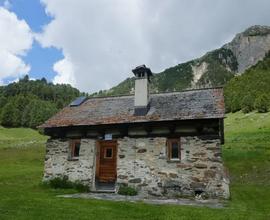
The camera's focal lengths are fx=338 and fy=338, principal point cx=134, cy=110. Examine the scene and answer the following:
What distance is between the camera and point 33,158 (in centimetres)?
3988

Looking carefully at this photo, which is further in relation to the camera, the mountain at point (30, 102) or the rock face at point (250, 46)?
the rock face at point (250, 46)

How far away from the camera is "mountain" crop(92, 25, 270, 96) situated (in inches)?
6545

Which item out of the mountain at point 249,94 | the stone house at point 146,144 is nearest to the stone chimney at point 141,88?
the stone house at point 146,144

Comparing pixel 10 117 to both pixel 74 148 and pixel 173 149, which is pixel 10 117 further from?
pixel 173 149

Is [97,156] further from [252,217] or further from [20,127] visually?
[20,127]

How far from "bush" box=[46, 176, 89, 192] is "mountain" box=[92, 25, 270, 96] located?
143 metres

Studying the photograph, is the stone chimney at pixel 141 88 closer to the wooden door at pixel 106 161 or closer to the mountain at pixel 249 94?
the wooden door at pixel 106 161

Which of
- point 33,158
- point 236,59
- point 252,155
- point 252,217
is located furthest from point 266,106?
point 236,59

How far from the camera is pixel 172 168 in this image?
706 inches

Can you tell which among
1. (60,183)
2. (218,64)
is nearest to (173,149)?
(60,183)

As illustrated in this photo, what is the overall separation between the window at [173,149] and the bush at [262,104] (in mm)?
52028

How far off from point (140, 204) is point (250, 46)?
179m

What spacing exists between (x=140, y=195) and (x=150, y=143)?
285cm

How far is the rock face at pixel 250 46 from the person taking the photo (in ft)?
573
